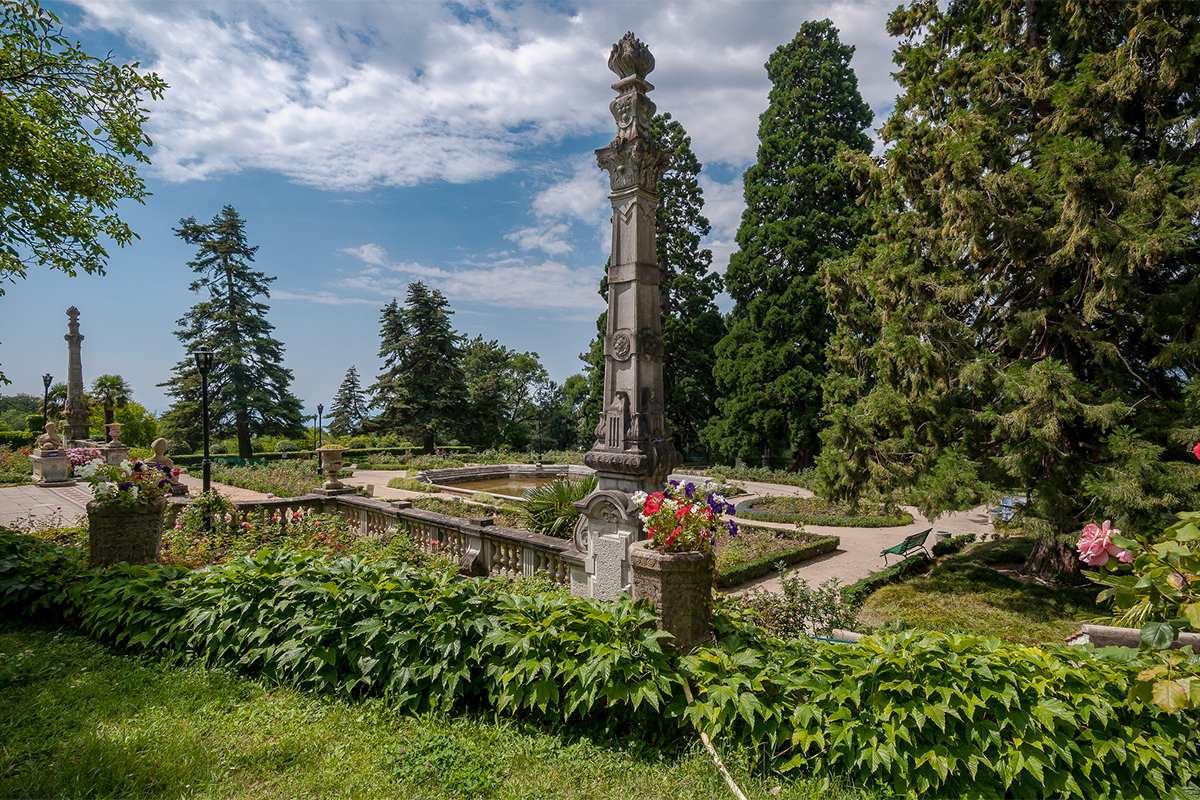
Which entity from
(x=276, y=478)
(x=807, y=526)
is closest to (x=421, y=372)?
(x=276, y=478)

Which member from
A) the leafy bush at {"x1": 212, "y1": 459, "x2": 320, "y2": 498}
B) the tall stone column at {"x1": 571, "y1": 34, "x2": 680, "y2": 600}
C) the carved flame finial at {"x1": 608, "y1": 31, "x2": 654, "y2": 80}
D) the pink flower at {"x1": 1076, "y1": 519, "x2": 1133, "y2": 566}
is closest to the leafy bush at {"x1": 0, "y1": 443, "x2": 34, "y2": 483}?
the leafy bush at {"x1": 212, "y1": 459, "x2": 320, "y2": 498}

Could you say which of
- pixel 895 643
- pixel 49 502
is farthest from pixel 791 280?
pixel 49 502

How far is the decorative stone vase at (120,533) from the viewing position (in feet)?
16.6

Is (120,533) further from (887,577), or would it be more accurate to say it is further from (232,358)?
(232,358)

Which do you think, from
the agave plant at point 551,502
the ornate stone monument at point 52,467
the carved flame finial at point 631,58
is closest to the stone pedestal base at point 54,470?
the ornate stone monument at point 52,467

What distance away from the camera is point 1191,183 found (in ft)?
20.3

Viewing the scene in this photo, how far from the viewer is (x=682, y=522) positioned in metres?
3.43

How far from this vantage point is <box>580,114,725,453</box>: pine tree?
87.0 ft

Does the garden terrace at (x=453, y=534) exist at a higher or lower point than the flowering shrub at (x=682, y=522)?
lower

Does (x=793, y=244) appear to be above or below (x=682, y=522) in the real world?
above

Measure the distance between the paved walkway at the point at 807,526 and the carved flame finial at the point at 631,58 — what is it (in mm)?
6750

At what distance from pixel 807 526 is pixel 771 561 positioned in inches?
185

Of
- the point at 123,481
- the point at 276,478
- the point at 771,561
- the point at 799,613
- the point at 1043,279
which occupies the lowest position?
the point at 771,561

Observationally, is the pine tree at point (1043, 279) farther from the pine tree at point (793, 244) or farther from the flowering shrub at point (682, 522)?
the pine tree at point (793, 244)
